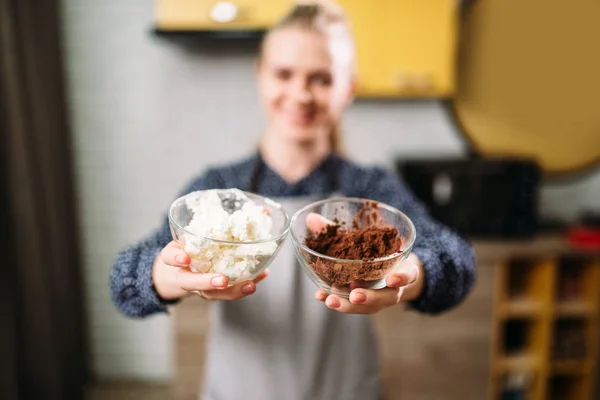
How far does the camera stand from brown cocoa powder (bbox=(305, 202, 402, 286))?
58 centimetres

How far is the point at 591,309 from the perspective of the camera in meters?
2.24

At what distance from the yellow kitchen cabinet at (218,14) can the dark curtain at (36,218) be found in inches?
21.2

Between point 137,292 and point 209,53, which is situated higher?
point 209,53

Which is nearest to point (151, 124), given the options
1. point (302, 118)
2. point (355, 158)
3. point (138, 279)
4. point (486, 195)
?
point (355, 158)

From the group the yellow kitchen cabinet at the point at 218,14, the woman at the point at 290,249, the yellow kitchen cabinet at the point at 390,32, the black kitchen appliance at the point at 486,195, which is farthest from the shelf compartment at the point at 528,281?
the yellow kitchen cabinet at the point at 218,14

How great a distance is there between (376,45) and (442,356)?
1.35 meters

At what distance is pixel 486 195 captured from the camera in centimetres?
217

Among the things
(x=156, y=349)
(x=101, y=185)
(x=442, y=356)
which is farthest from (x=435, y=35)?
(x=156, y=349)

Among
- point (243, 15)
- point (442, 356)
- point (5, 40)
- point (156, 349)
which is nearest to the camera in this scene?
point (5, 40)

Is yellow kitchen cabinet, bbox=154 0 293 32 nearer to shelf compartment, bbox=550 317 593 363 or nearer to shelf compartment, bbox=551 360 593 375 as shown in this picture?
shelf compartment, bbox=550 317 593 363

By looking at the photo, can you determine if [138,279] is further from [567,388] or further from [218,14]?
[567,388]

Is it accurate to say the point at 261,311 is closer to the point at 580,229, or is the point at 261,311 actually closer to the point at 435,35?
the point at 435,35

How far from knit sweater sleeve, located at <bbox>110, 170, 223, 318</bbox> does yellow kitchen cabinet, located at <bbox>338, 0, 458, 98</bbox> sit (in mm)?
1557

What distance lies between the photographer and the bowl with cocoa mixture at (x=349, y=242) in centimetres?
59
